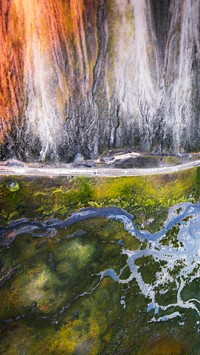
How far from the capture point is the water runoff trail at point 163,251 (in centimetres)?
1704

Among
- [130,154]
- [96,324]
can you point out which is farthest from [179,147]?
[96,324]

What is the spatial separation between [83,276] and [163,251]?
453 cm

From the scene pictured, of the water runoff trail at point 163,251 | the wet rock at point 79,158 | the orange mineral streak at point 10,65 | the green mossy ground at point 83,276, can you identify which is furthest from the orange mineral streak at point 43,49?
the water runoff trail at point 163,251

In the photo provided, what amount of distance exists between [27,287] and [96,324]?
379 centimetres

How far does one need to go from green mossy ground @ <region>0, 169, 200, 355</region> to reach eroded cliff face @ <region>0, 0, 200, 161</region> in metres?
2.12

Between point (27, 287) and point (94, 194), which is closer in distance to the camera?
point (27, 287)

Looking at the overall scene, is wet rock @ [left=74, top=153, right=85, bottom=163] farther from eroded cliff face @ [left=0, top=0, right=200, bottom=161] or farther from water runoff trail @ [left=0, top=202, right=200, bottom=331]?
water runoff trail @ [left=0, top=202, right=200, bottom=331]

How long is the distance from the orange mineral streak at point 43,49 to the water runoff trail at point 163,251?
5.32 m

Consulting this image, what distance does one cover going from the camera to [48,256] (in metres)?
16.2

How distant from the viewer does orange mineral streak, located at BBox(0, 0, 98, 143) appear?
47.4 ft

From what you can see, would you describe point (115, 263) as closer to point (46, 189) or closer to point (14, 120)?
point (46, 189)

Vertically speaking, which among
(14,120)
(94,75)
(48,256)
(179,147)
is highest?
(94,75)

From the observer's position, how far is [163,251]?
58.7 ft

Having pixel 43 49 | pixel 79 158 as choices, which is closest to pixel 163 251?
pixel 79 158
